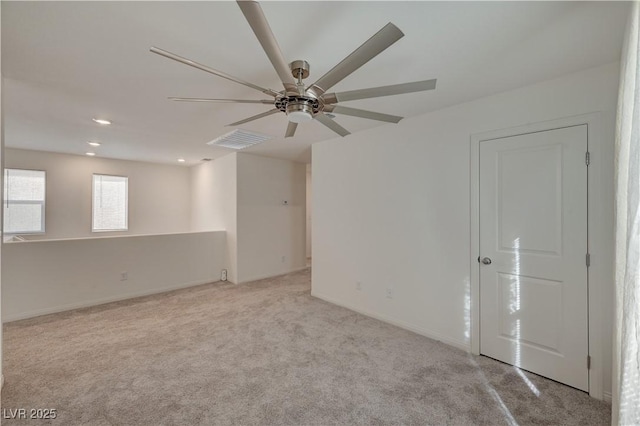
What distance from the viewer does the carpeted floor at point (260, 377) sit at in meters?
1.73

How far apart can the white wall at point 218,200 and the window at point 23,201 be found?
2.56 m

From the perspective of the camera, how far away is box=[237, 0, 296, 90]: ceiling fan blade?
0.91 metres

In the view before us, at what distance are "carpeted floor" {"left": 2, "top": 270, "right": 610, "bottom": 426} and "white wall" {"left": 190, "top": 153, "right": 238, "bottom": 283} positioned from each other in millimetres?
1788

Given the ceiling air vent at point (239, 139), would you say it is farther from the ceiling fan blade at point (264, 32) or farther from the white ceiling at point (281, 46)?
the ceiling fan blade at point (264, 32)

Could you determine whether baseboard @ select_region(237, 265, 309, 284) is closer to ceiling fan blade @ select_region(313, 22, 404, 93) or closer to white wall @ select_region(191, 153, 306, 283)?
white wall @ select_region(191, 153, 306, 283)

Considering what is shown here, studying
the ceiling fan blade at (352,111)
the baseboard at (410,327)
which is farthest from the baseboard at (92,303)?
the ceiling fan blade at (352,111)

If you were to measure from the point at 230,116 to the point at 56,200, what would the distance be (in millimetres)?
4464

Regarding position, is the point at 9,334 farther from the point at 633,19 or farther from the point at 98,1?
the point at 633,19

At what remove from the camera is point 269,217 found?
521 centimetres

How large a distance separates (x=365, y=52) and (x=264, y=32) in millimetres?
446

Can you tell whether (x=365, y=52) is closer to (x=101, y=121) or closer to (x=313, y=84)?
(x=313, y=84)

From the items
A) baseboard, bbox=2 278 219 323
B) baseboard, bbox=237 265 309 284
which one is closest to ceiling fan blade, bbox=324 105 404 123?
baseboard, bbox=237 265 309 284

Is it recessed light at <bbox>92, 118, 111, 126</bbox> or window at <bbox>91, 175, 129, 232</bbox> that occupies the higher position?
recessed light at <bbox>92, 118, 111, 126</bbox>

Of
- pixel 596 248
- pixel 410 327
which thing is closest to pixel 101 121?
pixel 410 327
